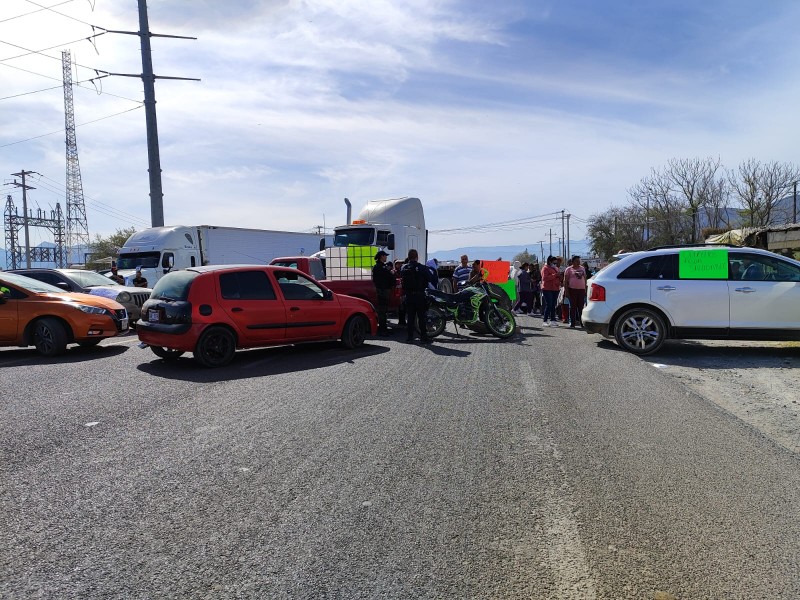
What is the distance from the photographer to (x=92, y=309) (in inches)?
429

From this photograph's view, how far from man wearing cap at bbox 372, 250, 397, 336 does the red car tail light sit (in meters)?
4.38

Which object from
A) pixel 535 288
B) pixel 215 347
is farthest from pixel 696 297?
pixel 535 288

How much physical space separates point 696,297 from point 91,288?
13.5 metres

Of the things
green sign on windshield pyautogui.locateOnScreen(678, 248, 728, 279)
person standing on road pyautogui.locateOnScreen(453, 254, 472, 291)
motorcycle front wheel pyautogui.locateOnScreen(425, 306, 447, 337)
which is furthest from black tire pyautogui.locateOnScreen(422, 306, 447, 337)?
person standing on road pyautogui.locateOnScreen(453, 254, 472, 291)

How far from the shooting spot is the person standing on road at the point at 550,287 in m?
16.4

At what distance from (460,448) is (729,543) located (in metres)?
2.13

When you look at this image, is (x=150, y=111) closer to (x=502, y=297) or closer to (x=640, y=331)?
(x=502, y=297)

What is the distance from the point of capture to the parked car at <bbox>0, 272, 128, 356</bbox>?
34.2 ft

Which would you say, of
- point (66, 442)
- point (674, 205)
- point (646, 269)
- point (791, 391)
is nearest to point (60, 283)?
point (66, 442)

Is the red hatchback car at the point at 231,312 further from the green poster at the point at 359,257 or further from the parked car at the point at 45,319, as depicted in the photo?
the green poster at the point at 359,257

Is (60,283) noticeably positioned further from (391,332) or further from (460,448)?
(460,448)

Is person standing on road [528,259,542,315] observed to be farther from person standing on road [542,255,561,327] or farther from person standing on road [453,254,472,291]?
person standing on road [542,255,561,327]

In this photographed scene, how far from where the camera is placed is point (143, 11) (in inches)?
1000

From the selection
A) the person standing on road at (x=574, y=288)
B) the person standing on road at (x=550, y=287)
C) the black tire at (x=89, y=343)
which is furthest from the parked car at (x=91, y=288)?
the person standing on road at (x=574, y=288)
